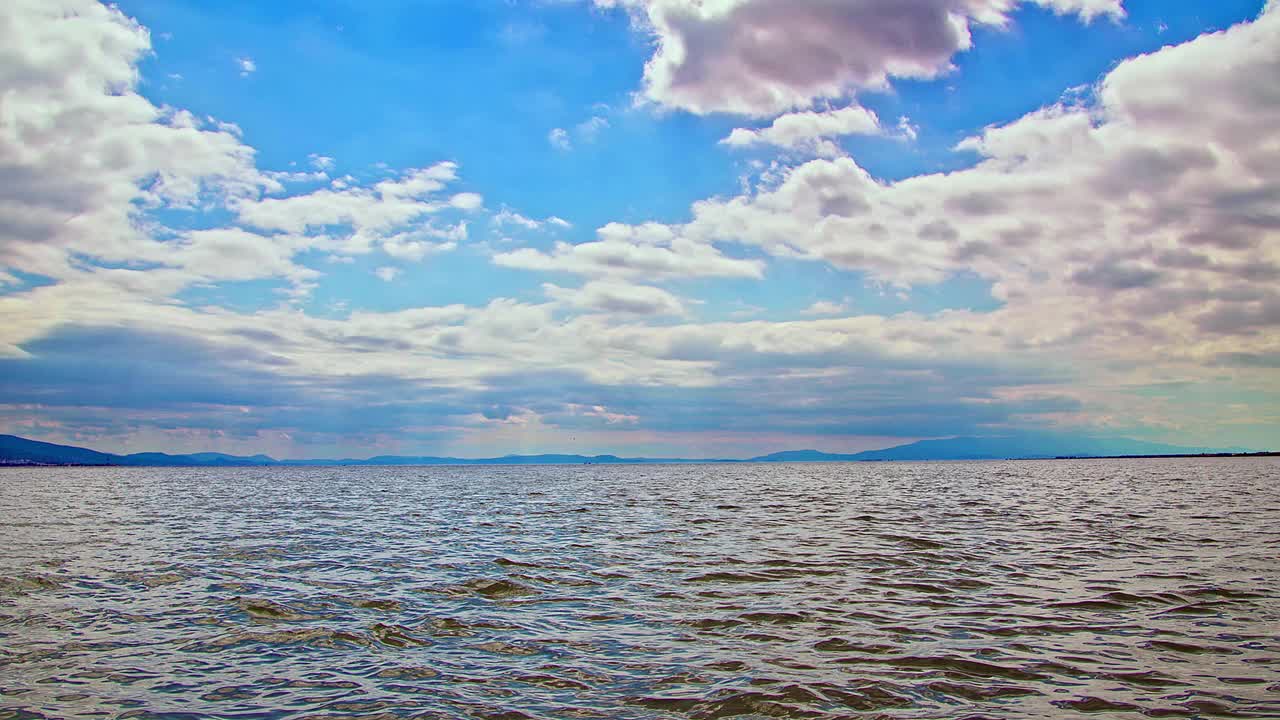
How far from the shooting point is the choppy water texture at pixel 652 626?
1132cm

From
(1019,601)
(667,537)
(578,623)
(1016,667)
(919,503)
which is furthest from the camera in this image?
(919,503)

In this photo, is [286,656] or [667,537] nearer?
[286,656]

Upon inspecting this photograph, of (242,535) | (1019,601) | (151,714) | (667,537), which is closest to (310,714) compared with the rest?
(151,714)

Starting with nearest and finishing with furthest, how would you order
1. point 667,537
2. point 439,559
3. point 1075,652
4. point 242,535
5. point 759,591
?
point 1075,652 < point 759,591 < point 439,559 < point 667,537 < point 242,535

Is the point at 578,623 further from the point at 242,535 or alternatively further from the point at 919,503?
the point at 919,503

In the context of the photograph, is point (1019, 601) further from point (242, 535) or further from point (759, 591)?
point (242, 535)

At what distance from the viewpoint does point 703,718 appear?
34.4 feet

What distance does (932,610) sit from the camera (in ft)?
56.6

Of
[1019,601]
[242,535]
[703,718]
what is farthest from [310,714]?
[242,535]

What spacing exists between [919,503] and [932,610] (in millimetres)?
44061

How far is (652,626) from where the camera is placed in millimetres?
16141

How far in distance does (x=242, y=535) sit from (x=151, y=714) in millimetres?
29760

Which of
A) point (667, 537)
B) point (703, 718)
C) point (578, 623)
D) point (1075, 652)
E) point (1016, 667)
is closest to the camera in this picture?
point (703, 718)

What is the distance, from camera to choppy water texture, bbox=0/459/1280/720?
11.3 meters
